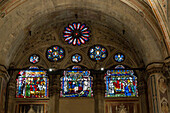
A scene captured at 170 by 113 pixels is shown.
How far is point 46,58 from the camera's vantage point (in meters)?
21.5

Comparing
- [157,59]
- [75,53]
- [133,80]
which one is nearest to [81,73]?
[75,53]

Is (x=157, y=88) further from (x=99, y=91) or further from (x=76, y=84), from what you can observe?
(x=76, y=84)

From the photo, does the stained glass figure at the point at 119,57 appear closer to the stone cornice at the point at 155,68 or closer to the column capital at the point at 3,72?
the stone cornice at the point at 155,68

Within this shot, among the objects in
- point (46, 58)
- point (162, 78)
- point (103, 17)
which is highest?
point (103, 17)

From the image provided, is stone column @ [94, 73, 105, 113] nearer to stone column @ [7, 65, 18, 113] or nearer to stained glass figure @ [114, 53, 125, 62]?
stained glass figure @ [114, 53, 125, 62]

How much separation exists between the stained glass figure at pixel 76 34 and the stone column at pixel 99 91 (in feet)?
8.23

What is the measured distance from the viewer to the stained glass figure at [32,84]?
20391 mm

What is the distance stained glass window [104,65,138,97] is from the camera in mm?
20447

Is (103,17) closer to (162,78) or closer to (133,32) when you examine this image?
(133,32)

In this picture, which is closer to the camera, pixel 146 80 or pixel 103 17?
pixel 146 80

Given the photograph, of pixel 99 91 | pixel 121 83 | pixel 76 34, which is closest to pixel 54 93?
pixel 99 91

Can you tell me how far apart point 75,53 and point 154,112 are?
641cm

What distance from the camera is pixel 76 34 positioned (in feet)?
72.4

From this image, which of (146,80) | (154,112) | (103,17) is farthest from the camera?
(103,17)
